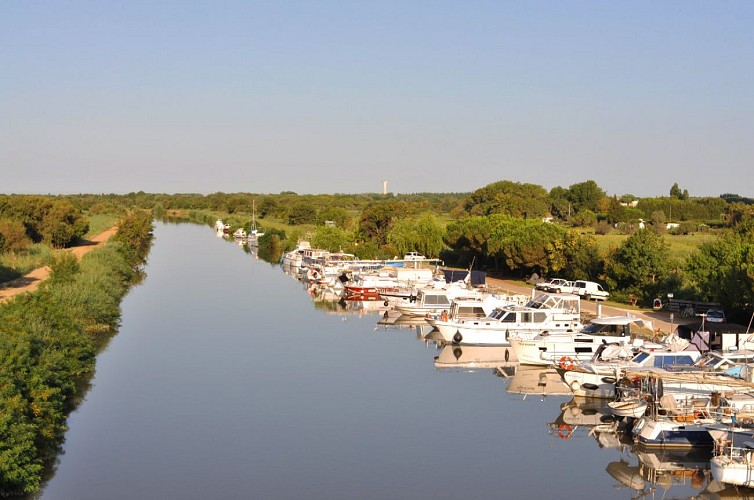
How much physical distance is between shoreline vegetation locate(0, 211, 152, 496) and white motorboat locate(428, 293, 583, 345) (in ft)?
48.5

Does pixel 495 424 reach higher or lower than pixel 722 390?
lower

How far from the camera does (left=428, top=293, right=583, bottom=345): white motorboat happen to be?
3725 centimetres

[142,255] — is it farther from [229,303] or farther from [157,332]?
[157,332]

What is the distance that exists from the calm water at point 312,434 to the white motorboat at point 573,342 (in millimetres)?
797

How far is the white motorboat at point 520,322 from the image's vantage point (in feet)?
122

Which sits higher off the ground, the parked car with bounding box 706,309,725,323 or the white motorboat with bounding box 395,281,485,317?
the parked car with bounding box 706,309,725,323

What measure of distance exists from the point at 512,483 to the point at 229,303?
119ft

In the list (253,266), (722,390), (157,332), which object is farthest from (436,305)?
(253,266)

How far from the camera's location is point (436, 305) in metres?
46.8

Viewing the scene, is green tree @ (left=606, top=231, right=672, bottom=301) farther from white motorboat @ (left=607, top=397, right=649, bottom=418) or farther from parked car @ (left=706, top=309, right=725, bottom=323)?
white motorboat @ (left=607, top=397, right=649, bottom=418)

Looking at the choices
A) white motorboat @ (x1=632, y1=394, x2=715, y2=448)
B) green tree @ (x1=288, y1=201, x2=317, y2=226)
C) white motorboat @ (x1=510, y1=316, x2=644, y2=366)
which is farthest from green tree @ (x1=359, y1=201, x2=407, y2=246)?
white motorboat @ (x1=632, y1=394, x2=715, y2=448)

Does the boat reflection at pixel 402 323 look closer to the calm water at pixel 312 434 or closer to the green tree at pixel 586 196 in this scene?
the calm water at pixel 312 434

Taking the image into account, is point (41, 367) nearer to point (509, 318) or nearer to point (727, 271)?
point (509, 318)

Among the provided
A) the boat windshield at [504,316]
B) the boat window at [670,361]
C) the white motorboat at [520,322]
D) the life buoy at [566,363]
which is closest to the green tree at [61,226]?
the white motorboat at [520,322]
